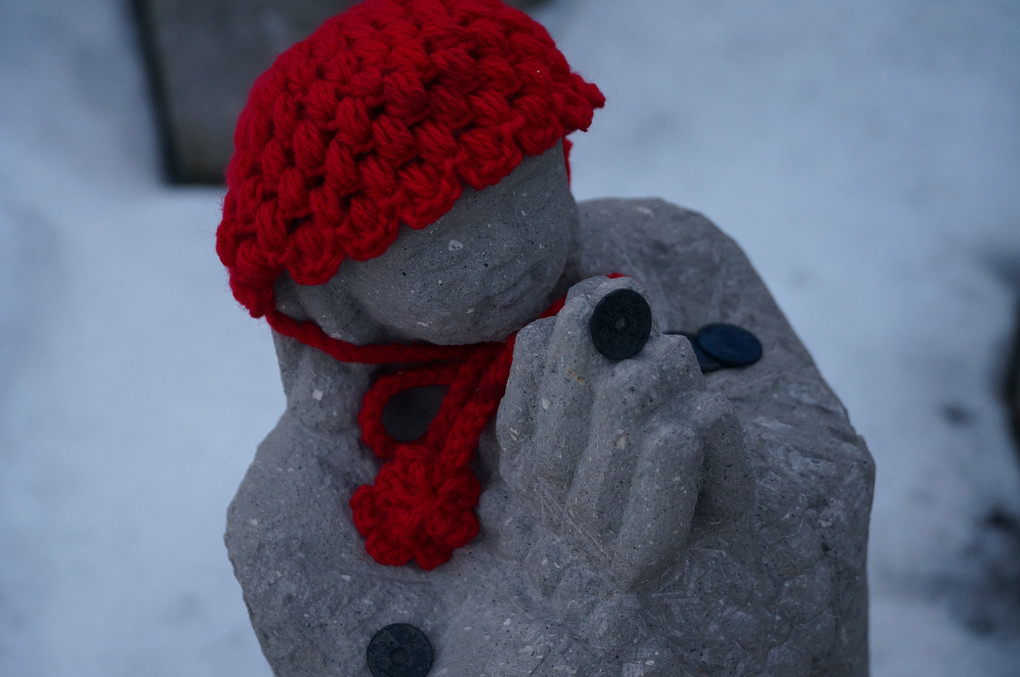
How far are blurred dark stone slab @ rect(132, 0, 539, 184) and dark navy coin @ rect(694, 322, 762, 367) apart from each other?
130cm

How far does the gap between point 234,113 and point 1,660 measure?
122 centimetres

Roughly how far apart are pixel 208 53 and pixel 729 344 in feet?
4.81

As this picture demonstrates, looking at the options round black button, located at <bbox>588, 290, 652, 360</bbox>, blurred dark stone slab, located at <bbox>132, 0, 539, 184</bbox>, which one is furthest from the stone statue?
blurred dark stone slab, located at <bbox>132, 0, 539, 184</bbox>

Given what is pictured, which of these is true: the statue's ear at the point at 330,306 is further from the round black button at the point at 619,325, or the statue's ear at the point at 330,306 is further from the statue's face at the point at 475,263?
the round black button at the point at 619,325

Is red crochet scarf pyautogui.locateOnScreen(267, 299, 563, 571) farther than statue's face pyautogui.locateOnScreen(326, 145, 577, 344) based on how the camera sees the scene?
Yes

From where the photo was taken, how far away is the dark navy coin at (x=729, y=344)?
3.82 ft

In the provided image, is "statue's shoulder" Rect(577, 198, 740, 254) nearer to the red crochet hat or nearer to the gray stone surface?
the gray stone surface

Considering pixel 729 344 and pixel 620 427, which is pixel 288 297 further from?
pixel 729 344

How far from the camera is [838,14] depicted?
2.38 m

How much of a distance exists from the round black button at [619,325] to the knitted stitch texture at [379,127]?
16cm

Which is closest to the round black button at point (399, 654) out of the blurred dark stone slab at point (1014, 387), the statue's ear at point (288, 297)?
the statue's ear at point (288, 297)

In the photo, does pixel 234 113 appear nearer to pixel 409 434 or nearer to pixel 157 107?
pixel 157 107

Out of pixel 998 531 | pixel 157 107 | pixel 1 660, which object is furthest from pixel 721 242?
pixel 157 107

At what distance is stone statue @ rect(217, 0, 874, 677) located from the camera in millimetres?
843
